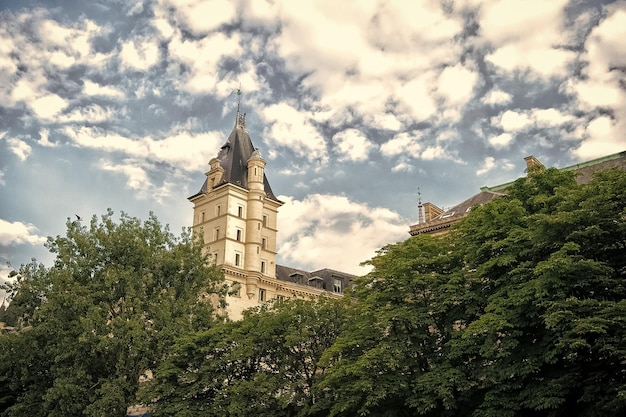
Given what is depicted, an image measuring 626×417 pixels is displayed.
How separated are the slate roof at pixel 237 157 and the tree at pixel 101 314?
87.0 ft

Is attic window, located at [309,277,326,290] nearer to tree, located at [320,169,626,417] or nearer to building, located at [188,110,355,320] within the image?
building, located at [188,110,355,320]

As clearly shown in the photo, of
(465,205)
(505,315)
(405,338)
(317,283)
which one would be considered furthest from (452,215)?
(317,283)

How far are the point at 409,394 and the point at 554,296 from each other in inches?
346

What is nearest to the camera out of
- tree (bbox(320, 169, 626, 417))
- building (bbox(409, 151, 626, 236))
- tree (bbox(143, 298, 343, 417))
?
tree (bbox(320, 169, 626, 417))

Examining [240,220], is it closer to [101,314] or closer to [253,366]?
[101,314]

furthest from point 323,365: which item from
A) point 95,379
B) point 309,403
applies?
point 95,379

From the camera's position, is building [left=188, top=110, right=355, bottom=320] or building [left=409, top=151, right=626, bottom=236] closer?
building [left=409, top=151, right=626, bottom=236]

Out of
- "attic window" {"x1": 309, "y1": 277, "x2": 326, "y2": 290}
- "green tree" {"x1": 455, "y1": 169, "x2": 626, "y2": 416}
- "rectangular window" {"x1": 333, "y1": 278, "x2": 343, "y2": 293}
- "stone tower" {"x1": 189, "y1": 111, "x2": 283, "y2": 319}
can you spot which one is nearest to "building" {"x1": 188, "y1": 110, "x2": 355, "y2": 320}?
"stone tower" {"x1": 189, "y1": 111, "x2": 283, "y2": 319}

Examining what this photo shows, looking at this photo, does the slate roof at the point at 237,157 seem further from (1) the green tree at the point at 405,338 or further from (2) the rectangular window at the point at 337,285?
(1) the green tree at the point at 405,338

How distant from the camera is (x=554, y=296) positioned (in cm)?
2319

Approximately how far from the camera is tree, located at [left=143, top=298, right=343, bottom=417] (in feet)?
113

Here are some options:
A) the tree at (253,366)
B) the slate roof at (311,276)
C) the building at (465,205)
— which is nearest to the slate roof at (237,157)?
the slate roof at (311,276)

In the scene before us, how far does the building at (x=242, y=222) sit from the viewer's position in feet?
218

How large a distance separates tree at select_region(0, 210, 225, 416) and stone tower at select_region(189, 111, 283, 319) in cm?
2101
